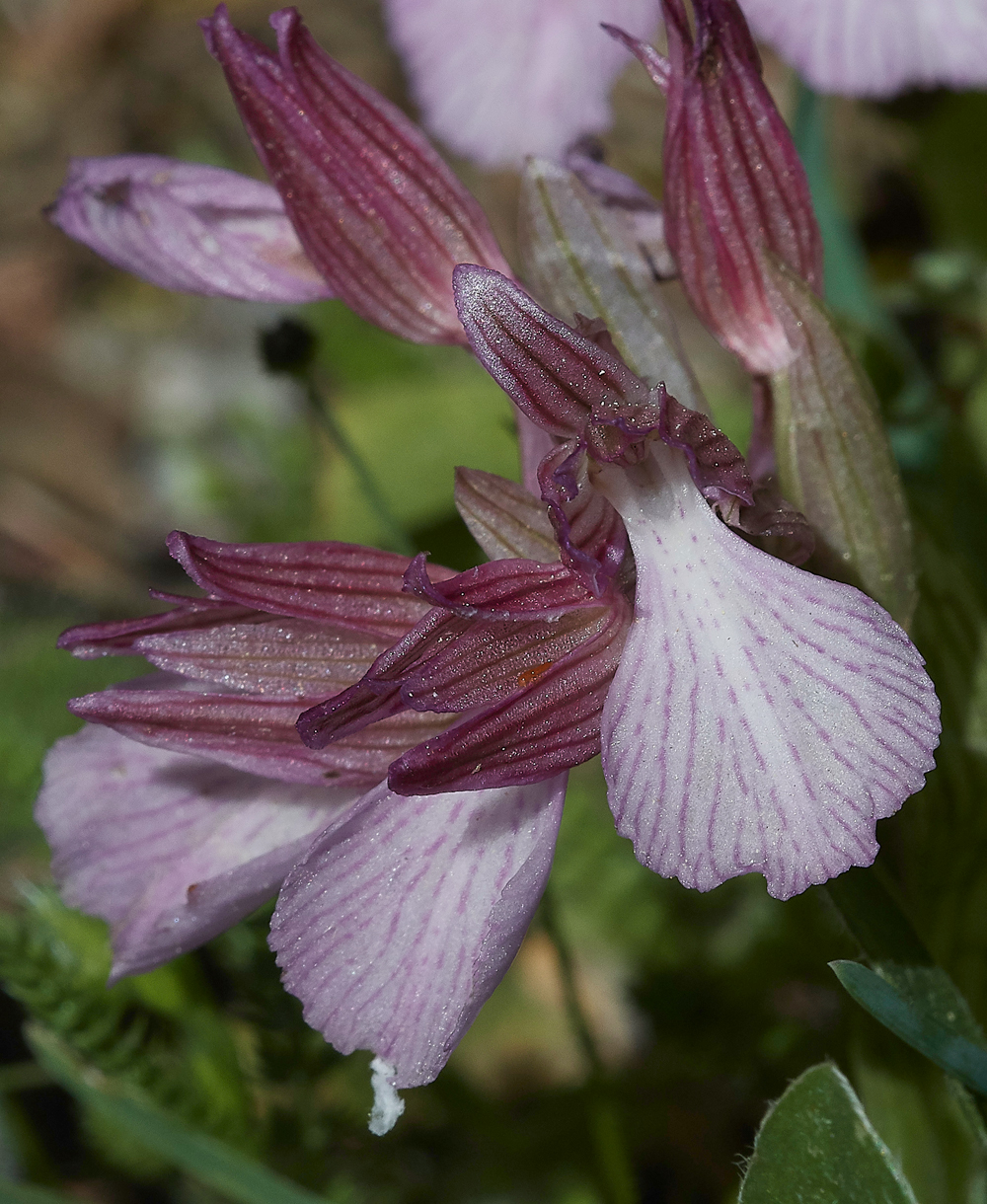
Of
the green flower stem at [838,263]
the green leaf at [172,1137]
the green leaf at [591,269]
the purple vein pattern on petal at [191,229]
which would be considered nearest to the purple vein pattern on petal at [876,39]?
the green flower stem at [838,263]

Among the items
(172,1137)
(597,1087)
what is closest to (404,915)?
(172,1137)

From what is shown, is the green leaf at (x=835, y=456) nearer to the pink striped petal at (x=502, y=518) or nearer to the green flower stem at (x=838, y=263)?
the pink striped petal at (x=502, y=518)

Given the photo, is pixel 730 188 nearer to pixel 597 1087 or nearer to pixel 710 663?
pixel 710 663

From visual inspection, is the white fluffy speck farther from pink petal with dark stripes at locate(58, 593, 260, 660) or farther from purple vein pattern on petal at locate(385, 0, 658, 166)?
purple vein pattern on petal at locate(385, 0, 658, 166)

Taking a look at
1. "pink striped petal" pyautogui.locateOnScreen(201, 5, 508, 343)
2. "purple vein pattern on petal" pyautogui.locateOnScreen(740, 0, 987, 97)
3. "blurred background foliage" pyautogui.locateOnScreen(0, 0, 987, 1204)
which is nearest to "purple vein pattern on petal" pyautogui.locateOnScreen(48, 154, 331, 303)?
"pink striped petal" pyautogui.locateOnScreen(201, 5, 508, 343)

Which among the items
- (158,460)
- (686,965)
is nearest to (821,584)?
(686,965)

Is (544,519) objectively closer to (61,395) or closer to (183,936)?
(183,936)
